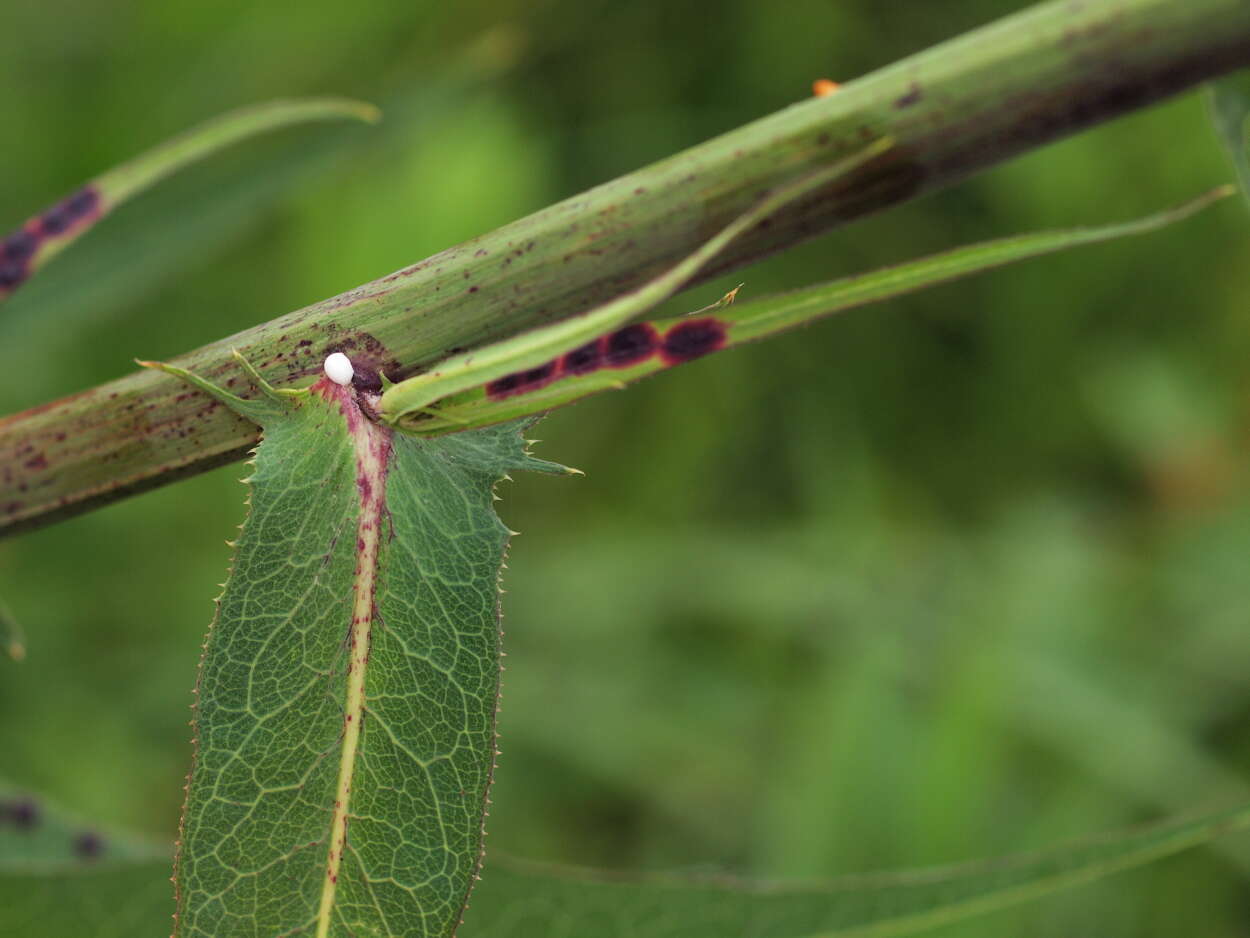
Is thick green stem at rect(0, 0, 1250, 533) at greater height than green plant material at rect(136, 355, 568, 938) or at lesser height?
greater

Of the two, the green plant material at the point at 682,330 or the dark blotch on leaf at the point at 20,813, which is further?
the dark blotch on leaf at the point at 20,813

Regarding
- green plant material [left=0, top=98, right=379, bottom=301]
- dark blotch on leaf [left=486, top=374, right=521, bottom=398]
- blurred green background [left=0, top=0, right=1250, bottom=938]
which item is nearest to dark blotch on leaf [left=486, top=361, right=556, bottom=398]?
dark blotch on leaf [left=486, top=374, right=521, bottom=398]

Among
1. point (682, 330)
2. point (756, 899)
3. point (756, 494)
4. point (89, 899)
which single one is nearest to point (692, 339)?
point (682, 330)

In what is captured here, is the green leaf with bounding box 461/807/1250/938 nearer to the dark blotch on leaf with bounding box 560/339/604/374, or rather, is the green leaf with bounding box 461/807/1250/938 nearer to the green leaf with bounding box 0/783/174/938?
the green leaf with bounding box 0/783/174/938

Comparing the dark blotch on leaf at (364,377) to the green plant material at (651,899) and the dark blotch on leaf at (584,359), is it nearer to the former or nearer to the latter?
the dark blotch on leaf at (584,359)

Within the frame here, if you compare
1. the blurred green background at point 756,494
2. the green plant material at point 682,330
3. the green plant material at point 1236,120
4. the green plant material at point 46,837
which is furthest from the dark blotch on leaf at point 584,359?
the blurred green background at point 756,494

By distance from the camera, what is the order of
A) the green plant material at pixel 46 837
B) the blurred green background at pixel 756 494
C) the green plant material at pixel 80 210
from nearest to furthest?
the green plant material at pixel 80 210
the green plant material at pixel 46 837
the blurred green background at pixel 756 494
